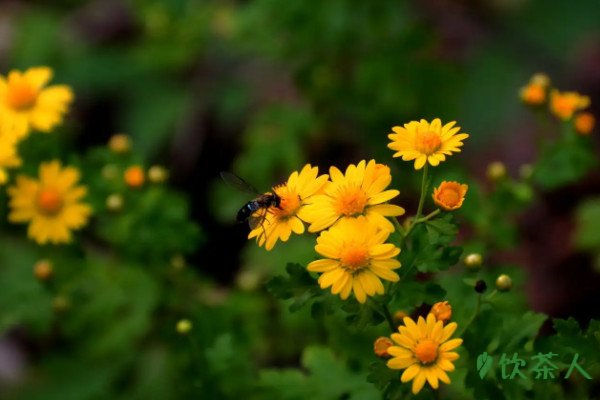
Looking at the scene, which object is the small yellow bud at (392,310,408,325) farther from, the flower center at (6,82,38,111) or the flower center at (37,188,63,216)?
the flower center at (6,82,38,111)

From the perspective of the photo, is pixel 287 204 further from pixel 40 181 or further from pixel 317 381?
pixel 40 181

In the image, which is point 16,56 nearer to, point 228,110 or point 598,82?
point 228,110

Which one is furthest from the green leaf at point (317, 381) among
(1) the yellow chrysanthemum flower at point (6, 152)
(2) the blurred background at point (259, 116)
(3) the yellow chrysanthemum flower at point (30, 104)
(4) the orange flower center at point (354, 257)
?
(3) the yellow chrysanthemum flower at point (30, 104)

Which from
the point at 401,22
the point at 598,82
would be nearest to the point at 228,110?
the point at 401,22

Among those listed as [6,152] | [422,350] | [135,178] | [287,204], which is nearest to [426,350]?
[422,350]

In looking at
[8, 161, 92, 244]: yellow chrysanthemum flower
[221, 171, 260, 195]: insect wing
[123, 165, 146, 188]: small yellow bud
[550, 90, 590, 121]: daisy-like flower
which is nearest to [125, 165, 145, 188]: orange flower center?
[123, 165, 146, 188]: small yellow bud
